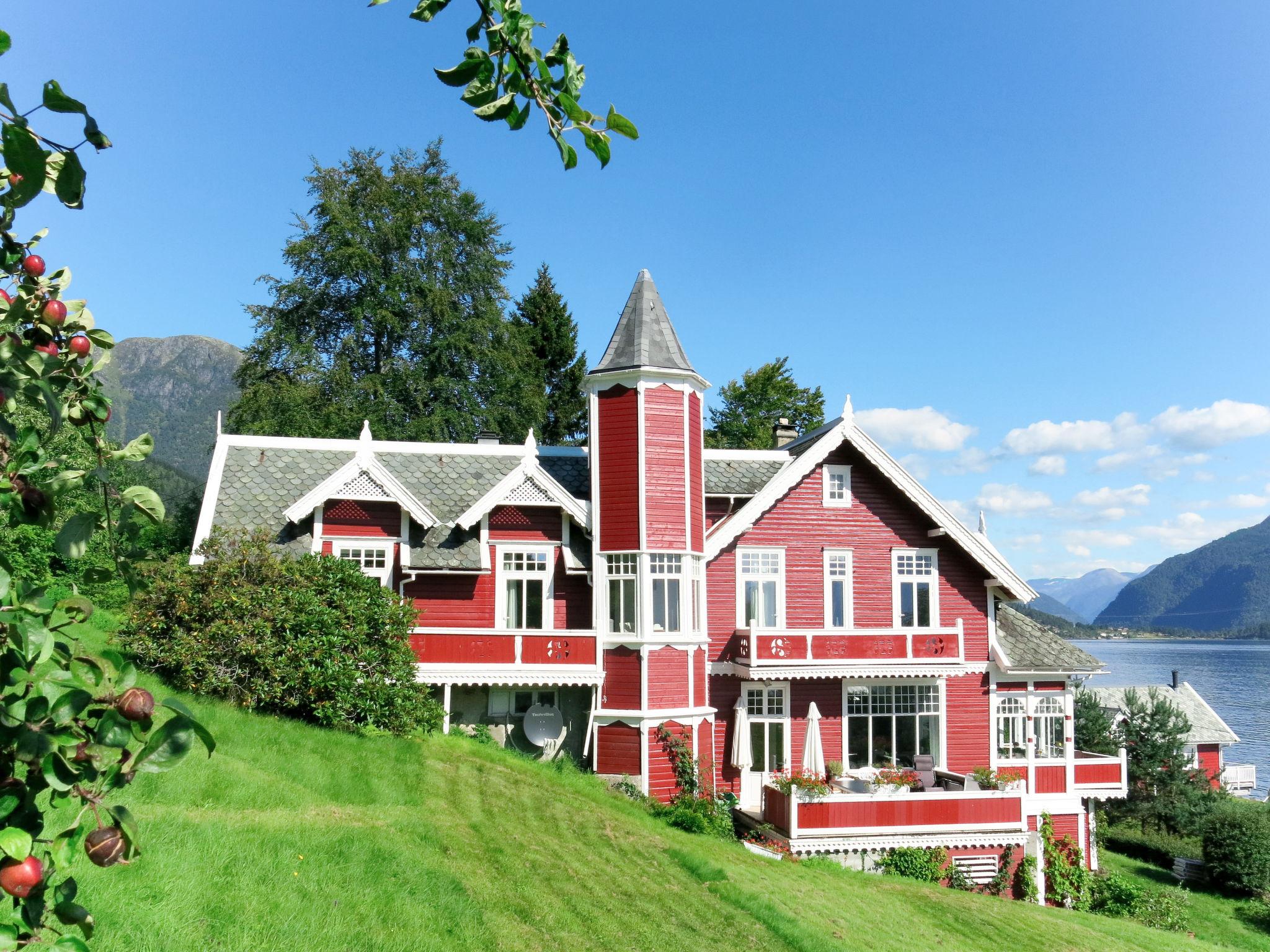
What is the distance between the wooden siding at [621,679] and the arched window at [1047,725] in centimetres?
→ 1127

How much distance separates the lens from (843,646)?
2509cm

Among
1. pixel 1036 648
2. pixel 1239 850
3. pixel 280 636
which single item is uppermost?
pixel 280 636

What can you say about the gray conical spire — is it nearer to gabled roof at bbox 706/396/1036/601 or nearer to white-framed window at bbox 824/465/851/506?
gabled roof at bbox 706/396/1036/601

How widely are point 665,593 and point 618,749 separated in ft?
11.9

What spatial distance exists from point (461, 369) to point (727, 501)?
16631mm

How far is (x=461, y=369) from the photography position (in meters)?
40.2

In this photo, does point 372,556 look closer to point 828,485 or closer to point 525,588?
point 525,588

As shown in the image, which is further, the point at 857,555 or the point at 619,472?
the point at 857,555

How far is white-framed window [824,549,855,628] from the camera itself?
26.5 metres

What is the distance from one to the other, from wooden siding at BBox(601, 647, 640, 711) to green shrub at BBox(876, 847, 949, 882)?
6.41 m

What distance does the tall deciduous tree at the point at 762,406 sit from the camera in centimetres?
4688

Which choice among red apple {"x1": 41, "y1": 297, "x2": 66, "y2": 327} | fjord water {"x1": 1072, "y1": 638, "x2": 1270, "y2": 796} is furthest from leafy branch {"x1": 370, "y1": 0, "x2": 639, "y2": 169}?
fjord water {"x1": 1072, "y1": 638, "x2": 1270, "y2": 796}

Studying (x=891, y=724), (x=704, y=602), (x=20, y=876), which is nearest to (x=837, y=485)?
(x=704, y=602)

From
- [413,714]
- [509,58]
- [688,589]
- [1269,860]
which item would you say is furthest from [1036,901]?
[509,58]
